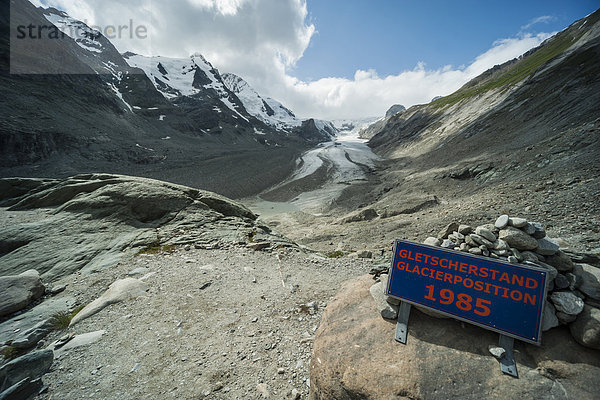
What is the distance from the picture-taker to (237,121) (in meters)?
132

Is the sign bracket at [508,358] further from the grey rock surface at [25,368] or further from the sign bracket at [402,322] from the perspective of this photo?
the grey rock surface at [25,368]

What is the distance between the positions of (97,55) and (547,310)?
208m

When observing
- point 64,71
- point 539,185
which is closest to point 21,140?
point 64,71

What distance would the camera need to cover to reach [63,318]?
595 cm

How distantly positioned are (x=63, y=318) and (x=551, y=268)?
35.7 feet

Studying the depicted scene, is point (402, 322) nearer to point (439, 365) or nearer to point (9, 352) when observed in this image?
point (439, 365)

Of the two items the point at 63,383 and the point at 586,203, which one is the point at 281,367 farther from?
the point at 586,203

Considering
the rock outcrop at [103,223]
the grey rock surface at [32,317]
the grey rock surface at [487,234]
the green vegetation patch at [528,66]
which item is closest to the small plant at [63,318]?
the grey rock surface at [32,317]

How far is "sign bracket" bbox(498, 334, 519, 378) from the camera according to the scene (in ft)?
9.47

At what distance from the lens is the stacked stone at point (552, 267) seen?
307 centimetres

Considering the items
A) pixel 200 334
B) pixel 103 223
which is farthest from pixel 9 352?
pixel 103 223

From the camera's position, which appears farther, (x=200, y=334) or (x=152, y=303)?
(x=152, y=303)

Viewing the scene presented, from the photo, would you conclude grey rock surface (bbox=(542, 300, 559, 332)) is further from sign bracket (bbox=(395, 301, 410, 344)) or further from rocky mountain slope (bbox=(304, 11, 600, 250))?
rocky mountain slope (bbox=(304, 11, 600, 250))

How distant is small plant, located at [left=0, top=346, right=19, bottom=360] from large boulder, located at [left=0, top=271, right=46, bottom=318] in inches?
73.3
